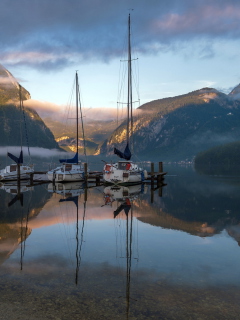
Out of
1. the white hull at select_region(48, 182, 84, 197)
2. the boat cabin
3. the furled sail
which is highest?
the boat cabin

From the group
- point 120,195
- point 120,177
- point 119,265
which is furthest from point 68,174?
point 119,265

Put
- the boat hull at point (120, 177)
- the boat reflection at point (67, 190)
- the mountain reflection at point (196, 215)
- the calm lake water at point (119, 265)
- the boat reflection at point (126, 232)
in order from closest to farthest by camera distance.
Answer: the calm lake water at point (119, 265) → the boat reflection at point (126, 232) → the mountain reflection at point (196, 215) → the boat reflection at point (67, 190) → the boat hull at point (120, 177)

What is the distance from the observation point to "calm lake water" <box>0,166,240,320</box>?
9.02m

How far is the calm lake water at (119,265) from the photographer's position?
902cm

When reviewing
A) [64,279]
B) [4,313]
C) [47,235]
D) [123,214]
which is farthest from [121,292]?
[123,214]

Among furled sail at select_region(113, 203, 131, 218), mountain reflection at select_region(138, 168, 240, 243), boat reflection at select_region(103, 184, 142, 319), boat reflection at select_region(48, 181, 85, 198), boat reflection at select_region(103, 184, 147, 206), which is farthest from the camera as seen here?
boat reflection at select_region(48, 181, 85, 198)

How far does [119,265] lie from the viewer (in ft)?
41.9

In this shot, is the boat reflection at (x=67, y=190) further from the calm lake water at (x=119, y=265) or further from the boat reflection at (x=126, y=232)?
the calm lake water at (x=119, y=265)

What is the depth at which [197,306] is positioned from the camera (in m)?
9.12

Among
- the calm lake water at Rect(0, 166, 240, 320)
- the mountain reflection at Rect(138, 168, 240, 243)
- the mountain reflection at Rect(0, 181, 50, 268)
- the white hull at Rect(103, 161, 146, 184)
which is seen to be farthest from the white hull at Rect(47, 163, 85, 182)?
the calm lake water at Rect(0, 166, 240, 320)

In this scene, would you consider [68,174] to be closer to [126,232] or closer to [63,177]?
[63,177]

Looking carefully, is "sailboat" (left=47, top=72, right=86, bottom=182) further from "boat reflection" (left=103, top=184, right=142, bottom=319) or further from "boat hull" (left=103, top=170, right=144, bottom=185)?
"boat reflection" (left=103, top=184, right=142, bottom=319)

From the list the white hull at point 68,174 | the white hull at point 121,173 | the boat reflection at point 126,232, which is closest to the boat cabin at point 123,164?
the white hull at point 121,173

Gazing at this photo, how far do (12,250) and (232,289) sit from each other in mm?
8991
